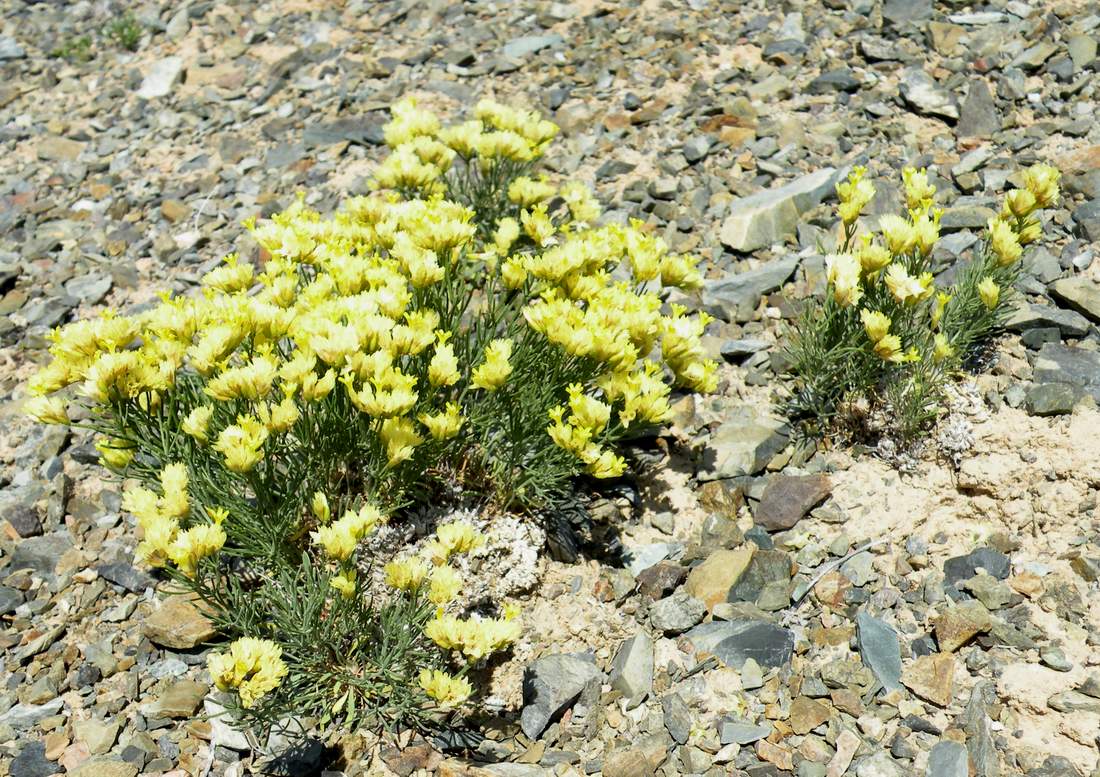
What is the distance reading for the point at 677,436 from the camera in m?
4.55

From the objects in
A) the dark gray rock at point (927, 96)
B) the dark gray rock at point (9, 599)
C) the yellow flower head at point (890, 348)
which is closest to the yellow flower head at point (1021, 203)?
the yellow flower head at point (890, 348)

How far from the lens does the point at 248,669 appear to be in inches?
110

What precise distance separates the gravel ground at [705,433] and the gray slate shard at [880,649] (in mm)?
10

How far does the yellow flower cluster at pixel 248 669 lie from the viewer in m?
2.76

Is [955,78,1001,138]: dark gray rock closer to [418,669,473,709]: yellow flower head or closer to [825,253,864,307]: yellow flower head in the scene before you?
[825,253,864,307]: yellow flower head

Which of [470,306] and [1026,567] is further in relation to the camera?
[470,306]

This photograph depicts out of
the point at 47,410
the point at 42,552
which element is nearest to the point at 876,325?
the point at 47,410

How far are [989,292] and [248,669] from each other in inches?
123

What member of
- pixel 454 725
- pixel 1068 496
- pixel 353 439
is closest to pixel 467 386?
pixel 353 439

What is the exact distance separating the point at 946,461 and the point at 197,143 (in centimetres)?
561

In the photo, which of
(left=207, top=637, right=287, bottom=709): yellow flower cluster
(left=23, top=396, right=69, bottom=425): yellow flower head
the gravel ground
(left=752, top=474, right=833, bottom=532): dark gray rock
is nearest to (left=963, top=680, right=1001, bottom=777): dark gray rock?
the gravel ground

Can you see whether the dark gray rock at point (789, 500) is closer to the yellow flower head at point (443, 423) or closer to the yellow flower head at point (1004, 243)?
the yellow flower head at point (1004, 243)

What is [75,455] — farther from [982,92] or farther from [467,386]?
[982,92]

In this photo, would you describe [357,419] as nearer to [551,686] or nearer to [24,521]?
[551,686]
